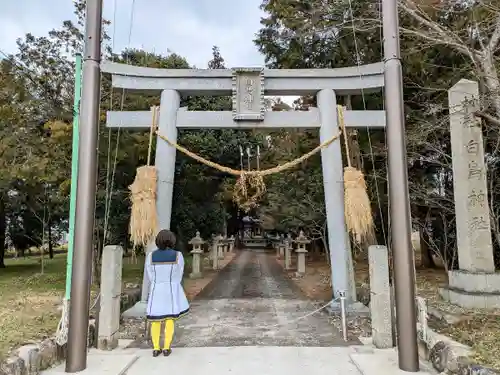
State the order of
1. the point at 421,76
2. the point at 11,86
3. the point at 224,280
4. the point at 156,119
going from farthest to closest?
the point at 224,280 → the point at 421,76 → the point at 11,86 → the point at 156,119

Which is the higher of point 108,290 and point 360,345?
point 108,290

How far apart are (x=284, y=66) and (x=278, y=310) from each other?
317 inches

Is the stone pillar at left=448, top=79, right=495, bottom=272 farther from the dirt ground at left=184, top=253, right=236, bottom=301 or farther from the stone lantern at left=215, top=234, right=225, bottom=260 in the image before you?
the stone lantern at left=215, top=234, right=225, bottom=260

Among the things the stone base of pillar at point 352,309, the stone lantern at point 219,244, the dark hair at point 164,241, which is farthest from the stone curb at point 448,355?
the stone lantern at point 219,244

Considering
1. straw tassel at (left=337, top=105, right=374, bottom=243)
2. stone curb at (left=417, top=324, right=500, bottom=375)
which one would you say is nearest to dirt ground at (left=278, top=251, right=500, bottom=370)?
stone curb at (left=417, top=324, right=500, bottom=375)

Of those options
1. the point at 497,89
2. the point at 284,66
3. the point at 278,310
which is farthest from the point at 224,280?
the point at 497,89

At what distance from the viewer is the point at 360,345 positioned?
5266mm

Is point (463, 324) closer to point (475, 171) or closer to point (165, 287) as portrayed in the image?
point (475, 171)

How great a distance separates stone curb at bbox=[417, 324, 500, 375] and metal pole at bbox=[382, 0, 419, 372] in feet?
1.02

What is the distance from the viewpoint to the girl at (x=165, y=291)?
186 inches

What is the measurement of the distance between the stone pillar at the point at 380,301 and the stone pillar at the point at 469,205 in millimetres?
2929

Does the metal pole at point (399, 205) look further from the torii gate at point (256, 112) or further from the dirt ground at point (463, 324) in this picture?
the torii gate at point (256, 112)

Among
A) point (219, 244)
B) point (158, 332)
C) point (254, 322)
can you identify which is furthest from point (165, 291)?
point (219, 244)

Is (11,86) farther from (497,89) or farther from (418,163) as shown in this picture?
(418,163)
